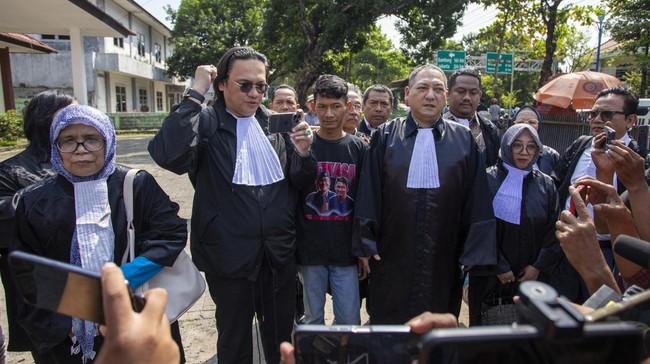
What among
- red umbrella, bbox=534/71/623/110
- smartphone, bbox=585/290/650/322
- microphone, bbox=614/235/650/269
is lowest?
smartphone, bbox=585/290/650/322

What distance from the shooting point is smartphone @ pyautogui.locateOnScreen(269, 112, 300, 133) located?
253 cm

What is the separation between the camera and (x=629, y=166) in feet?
7.20

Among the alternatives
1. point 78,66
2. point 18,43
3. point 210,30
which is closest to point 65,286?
point 78,66

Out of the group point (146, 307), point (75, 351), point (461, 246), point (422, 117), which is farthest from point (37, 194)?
point (461, 246)

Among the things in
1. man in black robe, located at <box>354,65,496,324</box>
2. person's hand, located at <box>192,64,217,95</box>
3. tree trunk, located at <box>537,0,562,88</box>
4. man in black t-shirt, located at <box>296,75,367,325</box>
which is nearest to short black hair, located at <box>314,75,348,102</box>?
man in black t-shirt, located at <box>296,75,367,325</box>

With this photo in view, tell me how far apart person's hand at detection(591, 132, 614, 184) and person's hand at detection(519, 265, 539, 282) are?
2.33ft

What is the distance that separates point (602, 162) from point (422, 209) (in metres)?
1.12

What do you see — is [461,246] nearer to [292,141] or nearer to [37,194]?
[292,141]

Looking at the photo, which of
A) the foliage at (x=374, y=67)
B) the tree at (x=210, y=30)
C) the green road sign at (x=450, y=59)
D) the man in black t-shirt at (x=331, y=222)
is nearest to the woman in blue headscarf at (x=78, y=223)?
the man in black t-shirt at (x=331, y=222)

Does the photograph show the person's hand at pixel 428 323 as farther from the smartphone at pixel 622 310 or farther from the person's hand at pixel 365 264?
the person's hand at pixel 365 264

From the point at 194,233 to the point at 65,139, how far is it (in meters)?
0.83

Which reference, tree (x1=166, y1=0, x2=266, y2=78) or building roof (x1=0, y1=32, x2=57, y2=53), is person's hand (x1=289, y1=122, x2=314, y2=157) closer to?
building roof (x1=0, y1=32, x2=57, y2=53)

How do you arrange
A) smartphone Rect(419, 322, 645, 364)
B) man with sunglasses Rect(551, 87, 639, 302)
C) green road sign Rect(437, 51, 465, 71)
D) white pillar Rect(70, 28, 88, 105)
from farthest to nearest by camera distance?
1. green road sign Rect(437, 51, 465, 71)
2. white pillar Rect(70, 28, 88, 105)
3. man with sunglasses Rect(551, 87, 639, 302)
4. smartphone Rect(419, 322, 645, 364)

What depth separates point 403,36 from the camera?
16.9 m
